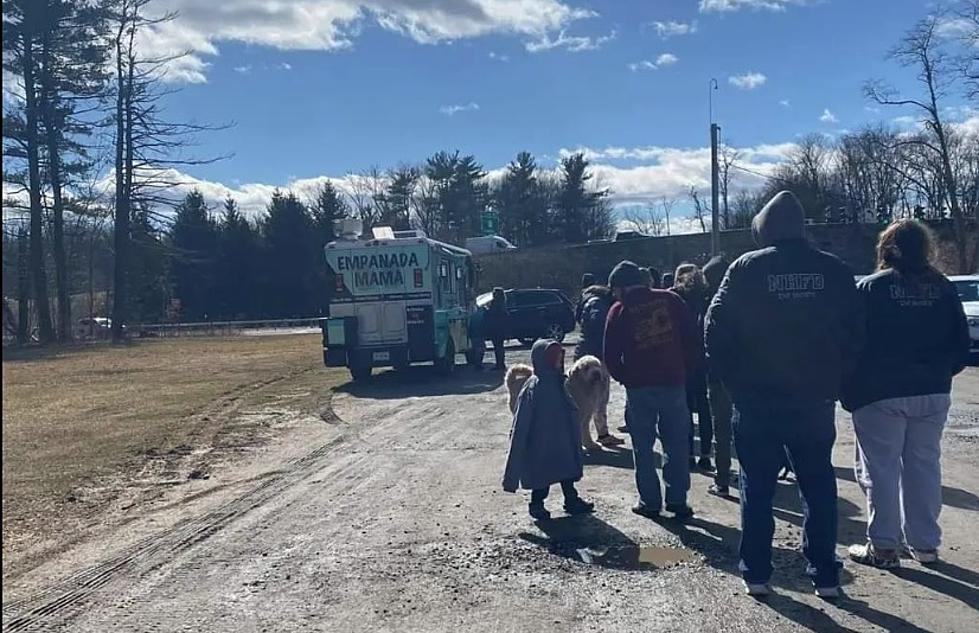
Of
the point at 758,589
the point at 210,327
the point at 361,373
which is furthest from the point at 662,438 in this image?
the point at 210,327

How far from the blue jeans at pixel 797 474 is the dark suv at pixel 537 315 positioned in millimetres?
24214

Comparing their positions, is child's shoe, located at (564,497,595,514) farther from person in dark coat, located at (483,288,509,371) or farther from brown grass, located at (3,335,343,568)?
person in dark coat, located at (483,288,509,371)

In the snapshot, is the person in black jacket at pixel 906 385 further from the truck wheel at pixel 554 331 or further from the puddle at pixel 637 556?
the truck wheel at pixel 554 331

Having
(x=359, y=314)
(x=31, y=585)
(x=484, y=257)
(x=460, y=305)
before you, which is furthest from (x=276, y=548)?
(x=484, y=257)

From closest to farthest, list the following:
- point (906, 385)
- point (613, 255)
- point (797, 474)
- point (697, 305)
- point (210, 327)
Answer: point (797, 474), point (906, 385), point (697, 305), point (210, 327), point (613, 255)

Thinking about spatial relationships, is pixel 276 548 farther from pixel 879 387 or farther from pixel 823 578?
pixel 879 387

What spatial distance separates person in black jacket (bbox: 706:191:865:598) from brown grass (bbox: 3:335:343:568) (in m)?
5.58

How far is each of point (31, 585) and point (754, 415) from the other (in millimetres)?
4649

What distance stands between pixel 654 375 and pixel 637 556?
4.71 feet

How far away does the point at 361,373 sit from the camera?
1914 centimetres

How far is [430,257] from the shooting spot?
19312mm

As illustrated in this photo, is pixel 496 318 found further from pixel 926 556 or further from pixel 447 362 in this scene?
pixel 926 556

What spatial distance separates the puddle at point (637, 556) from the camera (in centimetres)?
593

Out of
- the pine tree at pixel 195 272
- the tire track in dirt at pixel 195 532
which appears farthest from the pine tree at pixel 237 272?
the tire track in dirt at pixel 195 532
